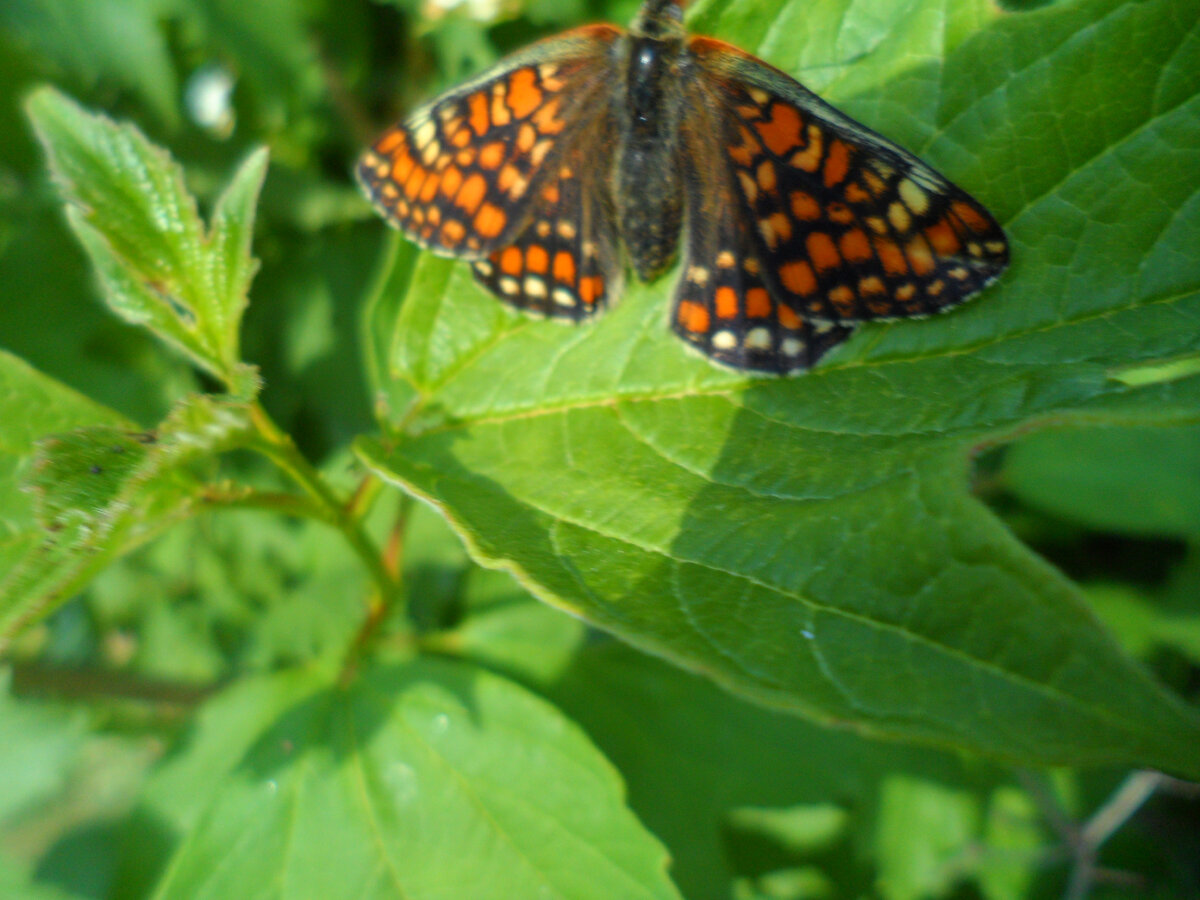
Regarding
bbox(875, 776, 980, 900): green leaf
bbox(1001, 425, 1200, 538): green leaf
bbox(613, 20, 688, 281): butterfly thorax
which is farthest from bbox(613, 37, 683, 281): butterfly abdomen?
bbox(875, 776, 980, 900): green leaf

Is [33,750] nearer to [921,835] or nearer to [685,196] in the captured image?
[685,196]

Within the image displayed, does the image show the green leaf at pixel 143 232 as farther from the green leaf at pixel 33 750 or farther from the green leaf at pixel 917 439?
the green leaf at pixel 33 750

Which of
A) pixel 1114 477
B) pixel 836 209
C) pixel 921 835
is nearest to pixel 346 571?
pixel 836 209

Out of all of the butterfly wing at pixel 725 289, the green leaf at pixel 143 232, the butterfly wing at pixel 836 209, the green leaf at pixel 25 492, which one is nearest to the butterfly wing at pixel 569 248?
the butterfly wing at pixel 725 289

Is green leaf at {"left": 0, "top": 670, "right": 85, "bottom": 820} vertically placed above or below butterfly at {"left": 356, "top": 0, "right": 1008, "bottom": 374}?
below

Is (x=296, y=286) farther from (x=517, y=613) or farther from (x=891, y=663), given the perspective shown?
(x=891, y=663)

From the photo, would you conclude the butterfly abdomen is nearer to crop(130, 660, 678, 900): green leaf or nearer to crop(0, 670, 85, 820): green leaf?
crop(130, 660, 678, 900): green leaf
